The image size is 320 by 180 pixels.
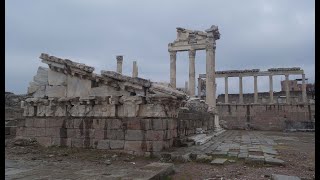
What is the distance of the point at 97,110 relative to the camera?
29.8ft

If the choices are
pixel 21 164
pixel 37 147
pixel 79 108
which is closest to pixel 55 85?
pixel 79 108

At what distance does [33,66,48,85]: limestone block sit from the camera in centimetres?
1008

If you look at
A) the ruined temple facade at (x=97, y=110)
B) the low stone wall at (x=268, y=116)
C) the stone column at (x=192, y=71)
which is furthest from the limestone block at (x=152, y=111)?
the low stone wall at (x=268, y=116)

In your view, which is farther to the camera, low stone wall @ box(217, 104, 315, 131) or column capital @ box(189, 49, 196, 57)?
low stone wall @ box(217, 104, 315, 131)

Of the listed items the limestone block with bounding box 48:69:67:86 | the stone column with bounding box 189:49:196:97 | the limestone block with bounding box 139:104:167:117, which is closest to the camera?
the limestone block with bounding box 139:104:167:117

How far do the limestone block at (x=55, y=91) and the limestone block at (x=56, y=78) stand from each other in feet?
0.39

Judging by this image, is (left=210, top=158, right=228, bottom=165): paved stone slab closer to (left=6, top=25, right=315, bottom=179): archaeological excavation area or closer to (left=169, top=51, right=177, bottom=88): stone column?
(left=6, top=25, right=315, bottom=179): archaeological excavation area

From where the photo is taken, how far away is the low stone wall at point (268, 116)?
37.8m

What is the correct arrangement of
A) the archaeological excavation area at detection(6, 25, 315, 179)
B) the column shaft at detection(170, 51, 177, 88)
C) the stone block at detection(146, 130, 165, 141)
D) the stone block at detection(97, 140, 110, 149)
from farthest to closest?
the column shaft at detection(170, 51, 177, 88) → the stone block at detection(97, 140, 110, 149) → the stone block at detection(146, 130, 165, 141) → the archaeological excavation area at detection(6, 25, 315, 179)

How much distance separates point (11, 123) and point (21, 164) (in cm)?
531

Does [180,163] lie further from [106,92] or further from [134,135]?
[106,92]

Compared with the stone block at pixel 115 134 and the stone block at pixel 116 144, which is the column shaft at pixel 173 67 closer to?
the stone block at pixel 115 134

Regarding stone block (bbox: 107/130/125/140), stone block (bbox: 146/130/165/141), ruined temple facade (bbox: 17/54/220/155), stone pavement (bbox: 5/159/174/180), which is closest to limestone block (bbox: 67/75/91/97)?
ruined temple facade (bbox: 17/54/220/155)
